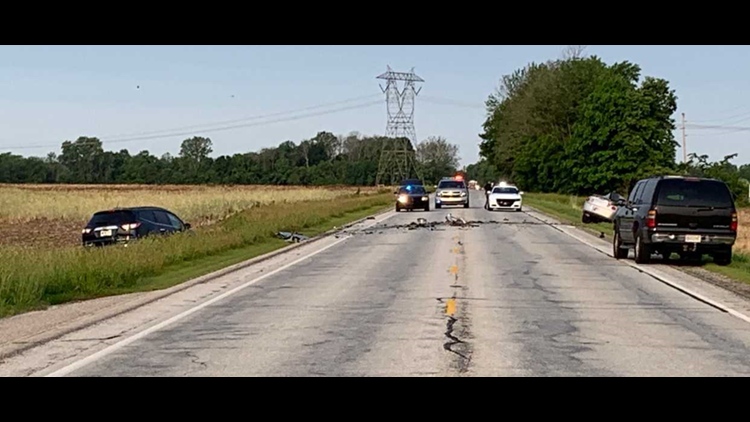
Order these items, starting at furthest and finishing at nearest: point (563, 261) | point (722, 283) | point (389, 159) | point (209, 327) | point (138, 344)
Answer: point (389, 159) < point (563, 261) < point (722, 283) < point (209, 327) < point (138, 344)

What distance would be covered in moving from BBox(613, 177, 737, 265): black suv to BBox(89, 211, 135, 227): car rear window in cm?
1349

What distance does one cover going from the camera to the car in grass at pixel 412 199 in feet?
202

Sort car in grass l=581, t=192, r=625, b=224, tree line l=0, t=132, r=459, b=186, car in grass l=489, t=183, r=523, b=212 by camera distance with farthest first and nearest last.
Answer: tree line l=0, t=132, r=459, b=186
car in grass l=489, t=183, r=523, b=212
car in grass l=581, t=192, r=625, b=224

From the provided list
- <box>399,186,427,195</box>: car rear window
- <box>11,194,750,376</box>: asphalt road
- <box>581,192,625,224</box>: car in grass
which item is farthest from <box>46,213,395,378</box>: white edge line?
<box>399,186,427,195</box>: car rear window

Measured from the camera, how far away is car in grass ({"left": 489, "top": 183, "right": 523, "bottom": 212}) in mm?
63094

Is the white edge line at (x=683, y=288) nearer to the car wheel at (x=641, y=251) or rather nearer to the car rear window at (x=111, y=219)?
the car wheel at (x=641, y=251)

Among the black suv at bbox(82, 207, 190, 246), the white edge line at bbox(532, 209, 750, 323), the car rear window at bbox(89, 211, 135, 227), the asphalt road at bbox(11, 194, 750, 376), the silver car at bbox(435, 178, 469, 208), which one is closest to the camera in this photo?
the asphalt road at bbox(11, 194, 750, 376)

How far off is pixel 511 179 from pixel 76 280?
117 m

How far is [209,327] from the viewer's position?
14.3 meters

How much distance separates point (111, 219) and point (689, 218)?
1489cm

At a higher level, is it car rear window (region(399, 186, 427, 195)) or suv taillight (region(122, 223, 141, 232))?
car rear window (region(399, 186, 427, 195))

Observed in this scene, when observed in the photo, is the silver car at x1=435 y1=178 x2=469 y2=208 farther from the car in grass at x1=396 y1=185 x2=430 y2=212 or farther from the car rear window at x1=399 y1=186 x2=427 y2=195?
the car in grass at x1=396 y1=185 x2=430 y2=212
